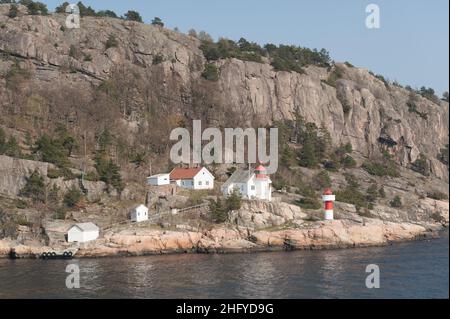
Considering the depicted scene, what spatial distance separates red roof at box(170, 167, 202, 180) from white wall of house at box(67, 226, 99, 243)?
17.8 m

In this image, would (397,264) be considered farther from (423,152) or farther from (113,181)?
(423,152)

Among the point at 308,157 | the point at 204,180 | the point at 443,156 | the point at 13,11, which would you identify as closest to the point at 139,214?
the point at 204,180

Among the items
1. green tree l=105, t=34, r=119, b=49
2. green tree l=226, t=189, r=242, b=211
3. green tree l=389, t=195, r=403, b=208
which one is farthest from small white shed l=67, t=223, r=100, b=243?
green tree l=105, t=34, r=119, b=49

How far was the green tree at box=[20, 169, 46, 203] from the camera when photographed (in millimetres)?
75938

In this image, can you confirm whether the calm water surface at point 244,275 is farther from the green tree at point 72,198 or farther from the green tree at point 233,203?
the green tree at point 72,198

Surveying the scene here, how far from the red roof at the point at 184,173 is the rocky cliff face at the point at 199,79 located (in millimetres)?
25032

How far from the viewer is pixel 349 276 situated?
51375 mm

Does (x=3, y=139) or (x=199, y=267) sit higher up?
(x=3, y=139)

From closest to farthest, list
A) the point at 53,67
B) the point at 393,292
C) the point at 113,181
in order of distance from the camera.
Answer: the point at 393,292 → the point at 113,181 → the point at 53,67

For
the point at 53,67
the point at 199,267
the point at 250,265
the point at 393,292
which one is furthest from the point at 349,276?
the point at 53,67

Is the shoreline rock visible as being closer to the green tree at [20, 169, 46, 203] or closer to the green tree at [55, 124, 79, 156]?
the green tree at [20, 169, 46, 203]

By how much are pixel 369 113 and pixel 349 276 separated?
7479 cm

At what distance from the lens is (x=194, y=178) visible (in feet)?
272
